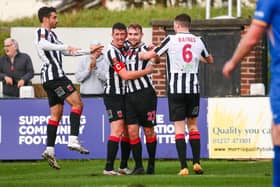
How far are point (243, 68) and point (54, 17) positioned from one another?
726cm

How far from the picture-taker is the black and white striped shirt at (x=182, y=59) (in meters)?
16.1

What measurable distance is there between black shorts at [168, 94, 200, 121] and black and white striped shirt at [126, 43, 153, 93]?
43 centimetres

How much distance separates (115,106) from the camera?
16.6m

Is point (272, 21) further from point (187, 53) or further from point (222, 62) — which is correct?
point (222, 62)

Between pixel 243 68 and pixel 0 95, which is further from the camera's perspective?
pixel 243 68

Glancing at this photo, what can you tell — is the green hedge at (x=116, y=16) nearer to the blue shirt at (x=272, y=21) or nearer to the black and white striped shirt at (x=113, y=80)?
the black and white striped shirt at (x=113, y=80)

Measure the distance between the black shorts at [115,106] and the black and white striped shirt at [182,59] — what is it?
0.73 metres

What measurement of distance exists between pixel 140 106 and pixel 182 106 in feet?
1.97

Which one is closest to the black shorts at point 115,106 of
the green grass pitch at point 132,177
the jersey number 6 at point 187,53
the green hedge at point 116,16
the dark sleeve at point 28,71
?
the green grass pitch at point 132,177

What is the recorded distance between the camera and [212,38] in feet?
78.1

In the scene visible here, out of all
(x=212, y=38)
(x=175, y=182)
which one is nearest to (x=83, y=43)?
(x=212, y=38)

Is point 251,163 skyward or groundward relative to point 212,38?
groundward

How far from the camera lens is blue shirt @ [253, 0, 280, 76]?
9.46 meters

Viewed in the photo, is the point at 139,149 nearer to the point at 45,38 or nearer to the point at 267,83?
the point at 45,38
